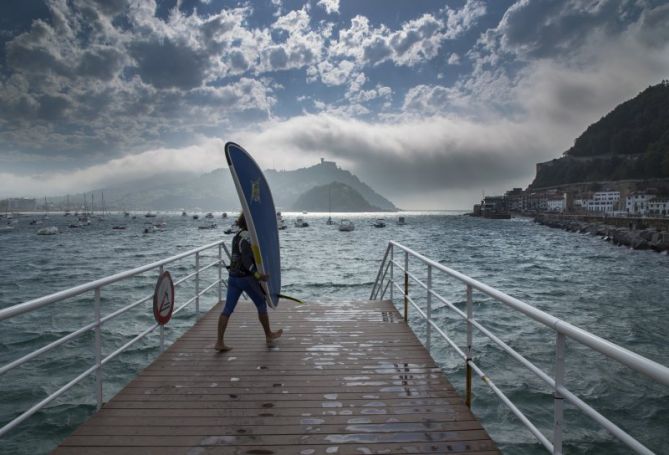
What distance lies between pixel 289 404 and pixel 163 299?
2358 millimetres

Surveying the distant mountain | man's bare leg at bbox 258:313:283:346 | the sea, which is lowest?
the sea

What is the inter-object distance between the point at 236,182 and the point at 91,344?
9.45 meters

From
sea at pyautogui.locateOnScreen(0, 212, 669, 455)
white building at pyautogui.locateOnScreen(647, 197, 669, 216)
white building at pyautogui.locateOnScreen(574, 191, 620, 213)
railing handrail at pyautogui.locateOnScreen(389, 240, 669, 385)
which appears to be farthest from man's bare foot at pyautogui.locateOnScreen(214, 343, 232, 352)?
white building at pyautogui.locateOnScreen(574, 191, 620, 213)

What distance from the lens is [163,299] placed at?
4.91 m

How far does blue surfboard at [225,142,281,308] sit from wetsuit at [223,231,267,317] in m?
0.08

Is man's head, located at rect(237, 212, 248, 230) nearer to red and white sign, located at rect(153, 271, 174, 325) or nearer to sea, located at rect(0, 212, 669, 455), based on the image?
red and white sign, located at rect(153, 271, 174, 325)

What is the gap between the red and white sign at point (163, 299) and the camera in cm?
473

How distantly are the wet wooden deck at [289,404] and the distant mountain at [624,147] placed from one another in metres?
128

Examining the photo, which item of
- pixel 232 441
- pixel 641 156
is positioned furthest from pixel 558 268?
pixel 641 156

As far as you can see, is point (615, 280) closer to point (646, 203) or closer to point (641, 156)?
point (646, 203)

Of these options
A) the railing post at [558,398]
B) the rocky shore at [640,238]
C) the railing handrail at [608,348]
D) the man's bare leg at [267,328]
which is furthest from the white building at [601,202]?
the railing post at [558,398]

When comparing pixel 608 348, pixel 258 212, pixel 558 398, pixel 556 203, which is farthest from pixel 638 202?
pixel 608 348

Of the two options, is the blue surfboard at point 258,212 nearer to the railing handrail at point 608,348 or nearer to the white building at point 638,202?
the railing handrail at point 608,348

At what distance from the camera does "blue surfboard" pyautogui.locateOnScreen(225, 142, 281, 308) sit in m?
5.09
